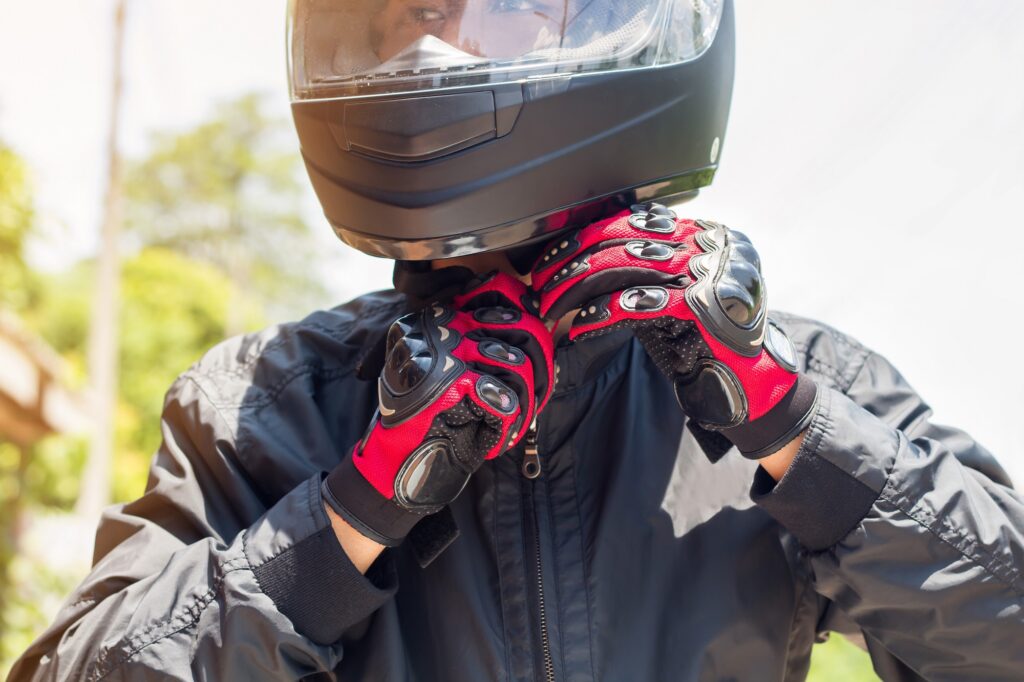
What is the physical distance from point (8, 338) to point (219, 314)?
42.7 feet

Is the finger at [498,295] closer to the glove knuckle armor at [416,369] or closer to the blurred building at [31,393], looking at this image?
the glove knuckle armor at [416,369]

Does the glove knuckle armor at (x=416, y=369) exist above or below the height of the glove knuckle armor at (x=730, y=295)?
below

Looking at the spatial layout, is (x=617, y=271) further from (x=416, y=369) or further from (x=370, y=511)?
Answer: (x=370, y=511)

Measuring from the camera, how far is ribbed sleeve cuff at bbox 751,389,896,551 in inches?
43.3

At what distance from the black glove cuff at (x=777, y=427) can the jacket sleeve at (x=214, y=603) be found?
17.7 inches

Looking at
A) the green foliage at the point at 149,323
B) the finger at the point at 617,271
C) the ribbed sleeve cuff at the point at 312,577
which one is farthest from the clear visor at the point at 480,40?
the green foliage at the point at 149,323

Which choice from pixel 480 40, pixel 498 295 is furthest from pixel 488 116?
pixel 498 295

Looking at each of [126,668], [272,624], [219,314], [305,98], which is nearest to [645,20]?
[305,98]

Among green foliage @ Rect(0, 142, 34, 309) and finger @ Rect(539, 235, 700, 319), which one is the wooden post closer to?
green foliage @ Rect(0, 142, 34, 309)

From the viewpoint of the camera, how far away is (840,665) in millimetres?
5684

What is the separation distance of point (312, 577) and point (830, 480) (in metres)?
0.60

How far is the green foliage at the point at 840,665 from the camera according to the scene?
5.52 meters

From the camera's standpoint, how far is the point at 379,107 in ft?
4.06

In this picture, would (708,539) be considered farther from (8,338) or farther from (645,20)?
(8,338)
